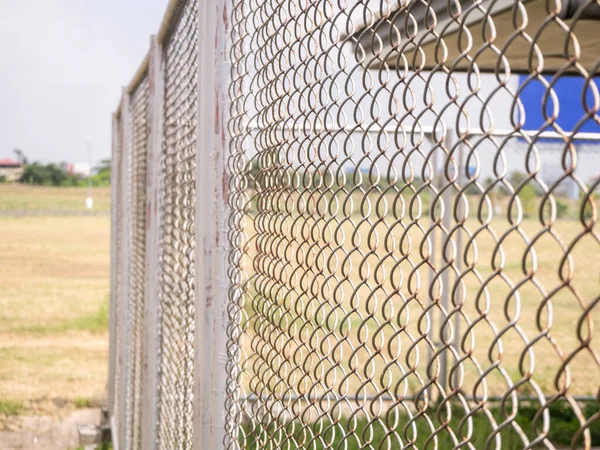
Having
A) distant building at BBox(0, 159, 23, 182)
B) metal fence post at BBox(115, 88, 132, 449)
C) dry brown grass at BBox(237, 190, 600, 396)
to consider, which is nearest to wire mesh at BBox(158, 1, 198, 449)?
dry brown grass at BBox(237, 190, 600, 396)

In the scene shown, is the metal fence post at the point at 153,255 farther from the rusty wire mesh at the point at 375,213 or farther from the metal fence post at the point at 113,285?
the metal fence post at the point at 113,285

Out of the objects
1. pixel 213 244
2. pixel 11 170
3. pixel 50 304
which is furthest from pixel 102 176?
pixel 213 244

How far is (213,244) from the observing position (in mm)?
2168

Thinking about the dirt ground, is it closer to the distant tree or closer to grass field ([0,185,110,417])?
grass field ([0,185,110,417])

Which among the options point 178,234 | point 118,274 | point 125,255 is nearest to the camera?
point 178,234

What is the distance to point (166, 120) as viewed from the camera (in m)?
3.51

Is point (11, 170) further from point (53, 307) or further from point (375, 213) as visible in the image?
point (375, 213)

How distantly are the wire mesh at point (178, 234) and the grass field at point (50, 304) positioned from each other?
235 inches

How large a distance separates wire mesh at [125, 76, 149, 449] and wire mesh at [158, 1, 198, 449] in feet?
1.76

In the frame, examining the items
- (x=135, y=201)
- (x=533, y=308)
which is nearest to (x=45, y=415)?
(x=135, y=201)

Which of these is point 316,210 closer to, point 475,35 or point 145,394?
point 145,394

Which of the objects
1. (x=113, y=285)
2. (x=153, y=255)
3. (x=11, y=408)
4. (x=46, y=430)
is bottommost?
(x=11, y=408)

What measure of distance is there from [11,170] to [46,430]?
1611 inches

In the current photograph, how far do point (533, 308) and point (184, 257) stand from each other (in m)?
17.3
